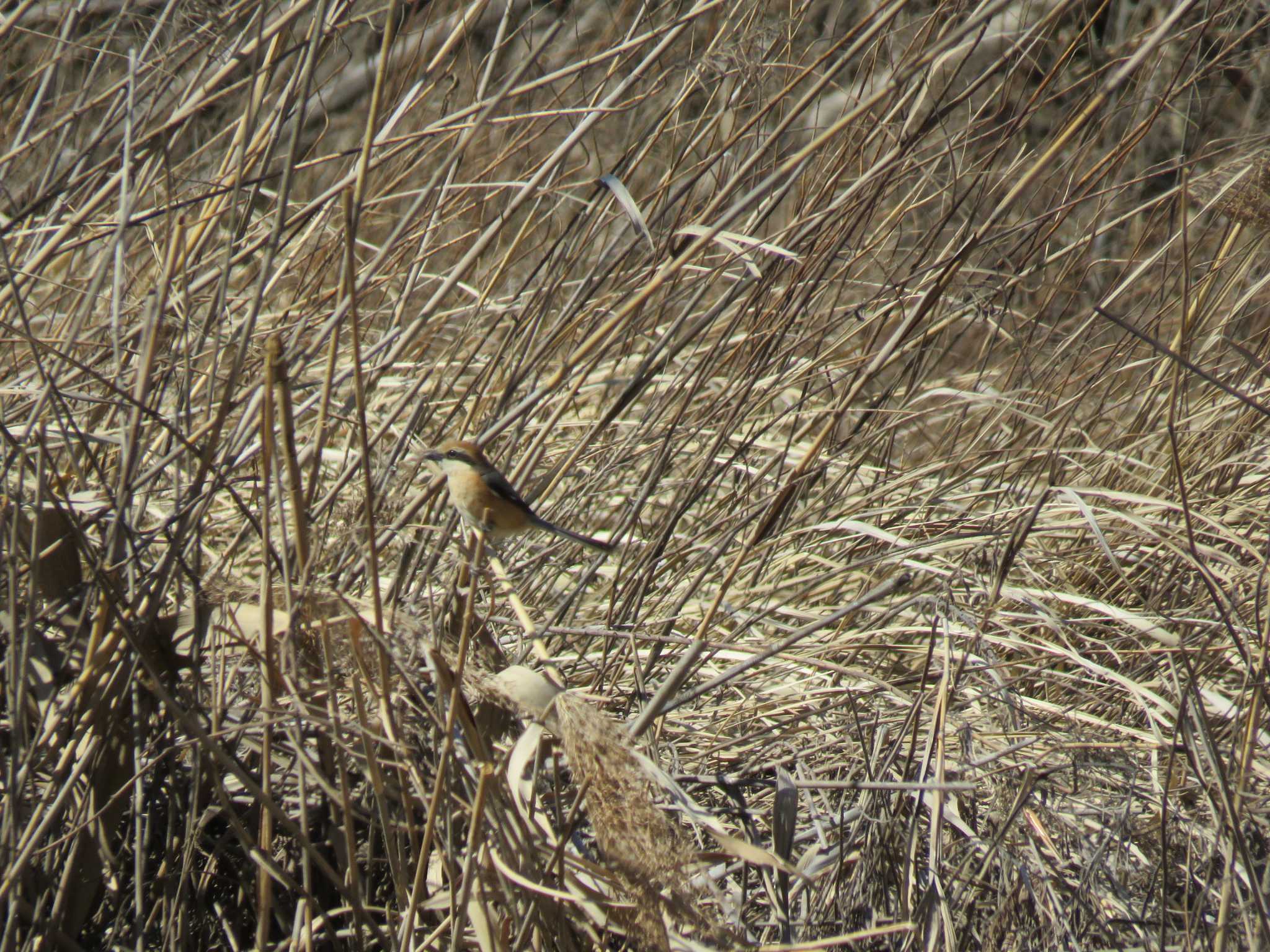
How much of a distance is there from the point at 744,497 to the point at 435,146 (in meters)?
0.95

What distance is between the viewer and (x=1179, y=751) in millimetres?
1922

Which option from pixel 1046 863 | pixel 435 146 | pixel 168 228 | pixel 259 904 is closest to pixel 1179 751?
pixel 1046 863

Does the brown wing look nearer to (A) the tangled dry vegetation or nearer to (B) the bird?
(B) the bird

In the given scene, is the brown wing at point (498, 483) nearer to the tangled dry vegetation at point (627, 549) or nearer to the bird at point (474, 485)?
the bird at point (474, 485)

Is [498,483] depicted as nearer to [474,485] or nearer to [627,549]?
[474,485]

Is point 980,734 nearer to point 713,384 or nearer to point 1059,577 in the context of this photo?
point 1059,577

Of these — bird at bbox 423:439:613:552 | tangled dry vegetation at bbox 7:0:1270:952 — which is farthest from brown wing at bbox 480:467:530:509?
tangled dry vegetation at bbox 7:0:1270:952

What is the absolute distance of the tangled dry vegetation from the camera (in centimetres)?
155

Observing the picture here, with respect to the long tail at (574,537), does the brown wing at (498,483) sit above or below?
above

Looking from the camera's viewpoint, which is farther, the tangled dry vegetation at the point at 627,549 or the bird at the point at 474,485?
the bird at the point at 474,485

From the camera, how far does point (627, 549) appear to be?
7.66ft

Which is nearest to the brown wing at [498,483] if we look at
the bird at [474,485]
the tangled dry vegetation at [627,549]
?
the bird at [474,485]

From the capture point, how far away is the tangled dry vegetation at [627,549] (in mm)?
1546

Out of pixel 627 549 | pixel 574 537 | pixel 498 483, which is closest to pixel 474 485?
pixel 498 483
